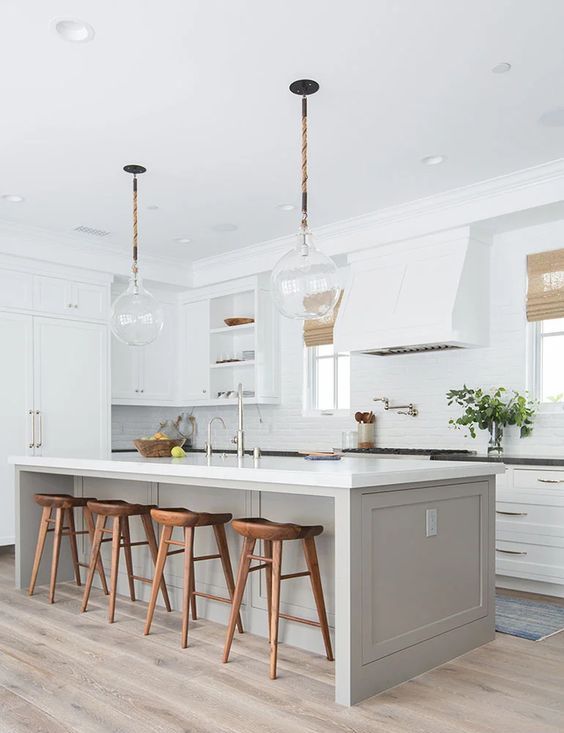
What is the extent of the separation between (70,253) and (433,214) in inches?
129

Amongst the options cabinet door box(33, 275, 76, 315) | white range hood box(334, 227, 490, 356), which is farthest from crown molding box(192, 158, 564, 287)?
cabinet door box(33, 275, 76, 315)

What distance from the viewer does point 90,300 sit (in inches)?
266

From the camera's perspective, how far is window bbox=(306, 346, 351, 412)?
687cm

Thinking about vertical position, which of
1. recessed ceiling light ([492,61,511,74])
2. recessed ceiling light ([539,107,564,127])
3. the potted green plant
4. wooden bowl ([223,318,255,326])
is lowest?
the potted green plant

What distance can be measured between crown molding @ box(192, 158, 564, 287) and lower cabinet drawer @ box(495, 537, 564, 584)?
2.28m

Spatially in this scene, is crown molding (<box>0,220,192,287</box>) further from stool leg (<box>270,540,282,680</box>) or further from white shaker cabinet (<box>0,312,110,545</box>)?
stool leg (<box>270,540,282,680</box>)

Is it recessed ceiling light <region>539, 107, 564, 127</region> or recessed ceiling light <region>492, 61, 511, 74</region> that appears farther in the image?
recessed ceiling light <region>539, 107, 564, 127</region>

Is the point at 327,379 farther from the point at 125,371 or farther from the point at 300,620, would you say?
the point at 300,620

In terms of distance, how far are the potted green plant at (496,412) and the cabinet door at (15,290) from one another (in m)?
3.72

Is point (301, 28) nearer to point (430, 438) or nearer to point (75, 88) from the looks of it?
→ point (75, 88)

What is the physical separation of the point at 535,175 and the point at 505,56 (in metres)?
1.58

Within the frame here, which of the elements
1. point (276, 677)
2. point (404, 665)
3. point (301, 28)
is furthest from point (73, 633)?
point (301, 28)

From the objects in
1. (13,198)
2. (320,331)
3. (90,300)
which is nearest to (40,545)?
(13,198)

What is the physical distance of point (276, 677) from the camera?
312 cm
